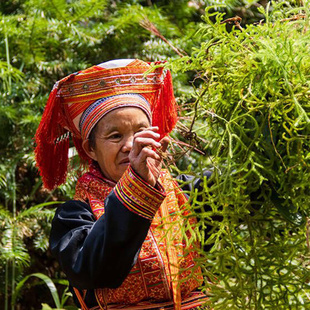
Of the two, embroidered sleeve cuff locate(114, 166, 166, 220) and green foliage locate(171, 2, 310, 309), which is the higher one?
green foliage locate(171, 2, 310, 309)

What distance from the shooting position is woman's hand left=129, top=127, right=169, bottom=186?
1229 millimetres

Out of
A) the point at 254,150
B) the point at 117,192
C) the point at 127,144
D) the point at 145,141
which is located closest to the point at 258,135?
the point at 254,150

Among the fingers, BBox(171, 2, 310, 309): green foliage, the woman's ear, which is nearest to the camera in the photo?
BBox(171, 2, 310, 309): green foliage

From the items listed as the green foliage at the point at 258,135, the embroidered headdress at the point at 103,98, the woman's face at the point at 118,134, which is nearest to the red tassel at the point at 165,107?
the embroidered headdress at the point at 103,98

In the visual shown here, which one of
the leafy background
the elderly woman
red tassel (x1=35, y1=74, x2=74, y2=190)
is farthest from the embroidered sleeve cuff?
red tassel (x1=35, y1=74, x2=74, y2=190)

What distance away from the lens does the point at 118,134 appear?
5.00 ft

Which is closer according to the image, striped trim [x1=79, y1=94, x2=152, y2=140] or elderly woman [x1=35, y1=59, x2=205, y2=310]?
elderly woman [x1=35, y1=59, x2=205, y2=310]

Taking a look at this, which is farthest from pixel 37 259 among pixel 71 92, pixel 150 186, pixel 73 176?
pixel 150 186

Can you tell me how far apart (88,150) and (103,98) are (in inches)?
6.4

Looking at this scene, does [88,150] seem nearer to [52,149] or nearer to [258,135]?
[52,149]

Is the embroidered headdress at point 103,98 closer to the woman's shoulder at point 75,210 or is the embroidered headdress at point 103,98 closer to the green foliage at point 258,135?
the woman's shoulder at point 75,210

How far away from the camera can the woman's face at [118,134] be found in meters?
1.51

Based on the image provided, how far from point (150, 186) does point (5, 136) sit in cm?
164

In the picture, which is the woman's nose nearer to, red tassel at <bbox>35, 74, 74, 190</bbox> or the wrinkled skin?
the wrinkled skin
